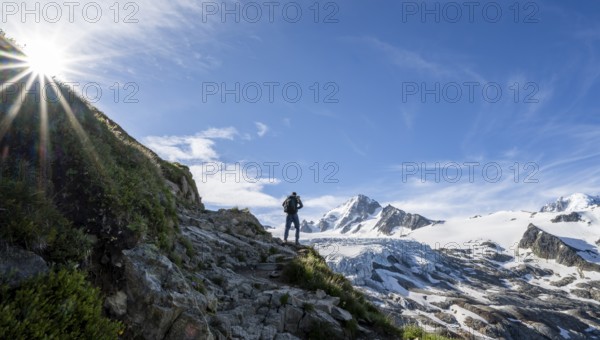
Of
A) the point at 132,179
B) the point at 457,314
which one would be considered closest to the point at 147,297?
the point at 132,179

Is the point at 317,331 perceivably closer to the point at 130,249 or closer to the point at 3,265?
the point at 130,249

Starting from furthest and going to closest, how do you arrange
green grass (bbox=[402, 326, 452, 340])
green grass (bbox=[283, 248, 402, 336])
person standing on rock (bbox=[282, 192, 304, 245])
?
person standing on rock (bbox=[282, 192, 304, 245]), green grass (bbox=[283, 248, 402, 336]), green grass (bbox=[402, 326, 452, 340])

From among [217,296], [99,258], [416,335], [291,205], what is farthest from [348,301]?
[291,205]

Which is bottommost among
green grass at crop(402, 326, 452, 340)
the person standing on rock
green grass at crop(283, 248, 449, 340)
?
green grass at crop(402, 326, 452, 340)

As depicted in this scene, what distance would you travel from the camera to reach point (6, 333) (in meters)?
5.12

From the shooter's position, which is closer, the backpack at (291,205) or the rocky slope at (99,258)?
the rocky slope at (99,258)

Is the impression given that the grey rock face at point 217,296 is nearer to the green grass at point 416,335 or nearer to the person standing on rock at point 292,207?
the green grass at point 416,335

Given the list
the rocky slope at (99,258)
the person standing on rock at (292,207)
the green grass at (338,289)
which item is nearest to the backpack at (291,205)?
the person standing on rock at (292,207)

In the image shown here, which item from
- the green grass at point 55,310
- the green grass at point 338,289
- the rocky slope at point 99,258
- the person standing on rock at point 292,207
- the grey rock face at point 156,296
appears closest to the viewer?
the green grass at point 55,310

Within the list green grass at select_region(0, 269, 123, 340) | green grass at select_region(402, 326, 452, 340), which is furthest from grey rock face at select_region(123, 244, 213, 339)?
green grass at select_region(402, 326, 452, 340)

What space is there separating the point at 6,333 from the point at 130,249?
3.39 meters

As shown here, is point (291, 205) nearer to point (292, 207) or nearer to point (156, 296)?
point (292, 207)

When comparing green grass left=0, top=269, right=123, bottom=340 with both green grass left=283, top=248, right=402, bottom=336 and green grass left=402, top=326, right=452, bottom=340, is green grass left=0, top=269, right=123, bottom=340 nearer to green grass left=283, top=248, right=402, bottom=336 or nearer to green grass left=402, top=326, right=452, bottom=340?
green grass left=283, top=248, right=402, bottom=336

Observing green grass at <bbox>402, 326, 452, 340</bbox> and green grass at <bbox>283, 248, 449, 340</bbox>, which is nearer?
green grass at <bbox>402, 326, 452, 340</bbox>
